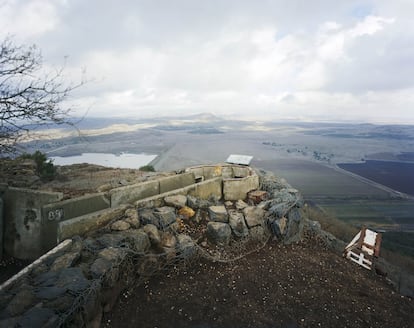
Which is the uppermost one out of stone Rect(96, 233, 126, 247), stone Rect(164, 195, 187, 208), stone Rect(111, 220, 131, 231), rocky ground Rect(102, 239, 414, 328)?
stone Rect(164, 195, 187, 208)

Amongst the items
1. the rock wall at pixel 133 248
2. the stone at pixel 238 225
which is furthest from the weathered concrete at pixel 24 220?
the stone at pixel 238 225

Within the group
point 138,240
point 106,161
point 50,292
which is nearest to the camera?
point 50,292

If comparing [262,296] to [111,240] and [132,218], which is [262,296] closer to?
[111,240]

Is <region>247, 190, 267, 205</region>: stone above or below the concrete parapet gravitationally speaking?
below

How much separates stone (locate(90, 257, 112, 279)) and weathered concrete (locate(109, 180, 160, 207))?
10.9ft

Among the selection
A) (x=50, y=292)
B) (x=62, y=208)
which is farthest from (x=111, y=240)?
(x=62, y=208)

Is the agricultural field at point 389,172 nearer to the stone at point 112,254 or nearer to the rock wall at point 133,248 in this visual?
the rock wall at point 133,248

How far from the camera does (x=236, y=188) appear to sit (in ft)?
32.8

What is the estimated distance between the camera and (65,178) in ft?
70.7

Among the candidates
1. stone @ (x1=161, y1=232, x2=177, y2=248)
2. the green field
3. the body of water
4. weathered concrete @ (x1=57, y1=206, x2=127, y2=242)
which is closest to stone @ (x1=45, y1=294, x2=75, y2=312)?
weathered concrete @ (x1=57, y1=206, x2=127, y2=242)

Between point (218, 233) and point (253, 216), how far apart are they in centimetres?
140

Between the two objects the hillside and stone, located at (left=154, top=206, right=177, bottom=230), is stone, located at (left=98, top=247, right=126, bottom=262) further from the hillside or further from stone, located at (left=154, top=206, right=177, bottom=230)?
stone, located at (left=154, top=206, right=177, bottom=230)

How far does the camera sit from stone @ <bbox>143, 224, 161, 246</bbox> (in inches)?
260

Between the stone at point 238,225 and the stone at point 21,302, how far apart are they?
5016 mm
